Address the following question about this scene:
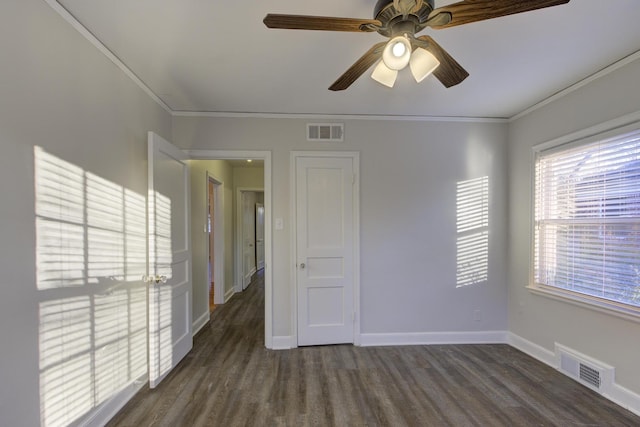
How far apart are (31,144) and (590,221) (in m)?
3.84

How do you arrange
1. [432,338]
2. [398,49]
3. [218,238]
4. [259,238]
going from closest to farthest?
[398,49], [432,338], [218,238], [259,238]

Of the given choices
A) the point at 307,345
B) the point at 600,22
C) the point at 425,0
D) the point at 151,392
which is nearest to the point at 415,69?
the point at 425,0

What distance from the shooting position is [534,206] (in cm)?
302

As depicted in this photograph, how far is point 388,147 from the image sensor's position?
11.0ft

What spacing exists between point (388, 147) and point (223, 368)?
282 centimetres

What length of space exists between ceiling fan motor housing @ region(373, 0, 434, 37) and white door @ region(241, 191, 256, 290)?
17.1 feet

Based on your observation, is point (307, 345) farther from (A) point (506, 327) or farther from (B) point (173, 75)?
(B) point (173, 75)

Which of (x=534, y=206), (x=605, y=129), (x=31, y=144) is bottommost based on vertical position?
(x=534, y=206)

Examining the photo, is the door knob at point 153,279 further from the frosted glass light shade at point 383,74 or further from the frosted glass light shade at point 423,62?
the frosted glass light shade at point 423,62

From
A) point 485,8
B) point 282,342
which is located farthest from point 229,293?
point 485,8

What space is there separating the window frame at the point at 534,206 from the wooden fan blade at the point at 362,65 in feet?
6.59

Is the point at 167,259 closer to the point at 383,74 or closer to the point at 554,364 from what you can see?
the point at 383,74

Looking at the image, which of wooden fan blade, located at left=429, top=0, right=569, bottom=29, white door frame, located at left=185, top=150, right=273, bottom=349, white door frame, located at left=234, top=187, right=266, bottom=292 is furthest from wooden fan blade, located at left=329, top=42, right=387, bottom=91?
white door frame, located at left=234, top=187, right=266, bottom=292

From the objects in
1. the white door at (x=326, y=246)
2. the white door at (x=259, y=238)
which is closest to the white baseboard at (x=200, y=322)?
the white door at (x=326, y=246)
